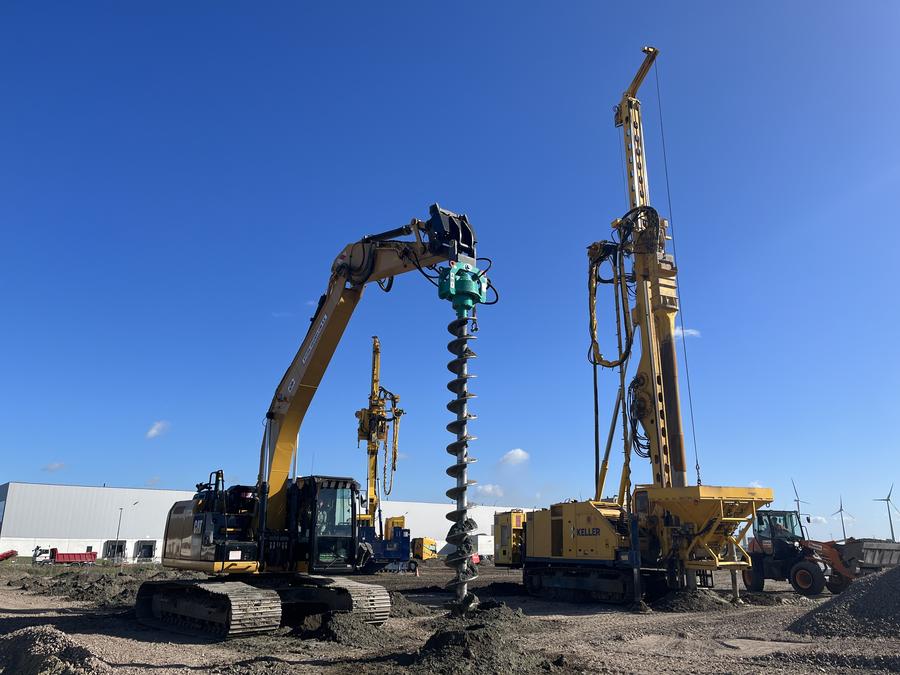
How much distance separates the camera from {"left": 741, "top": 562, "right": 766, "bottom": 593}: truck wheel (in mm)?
23625

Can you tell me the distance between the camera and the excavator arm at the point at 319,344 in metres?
14.3

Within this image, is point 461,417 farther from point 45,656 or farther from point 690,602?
point 690,602

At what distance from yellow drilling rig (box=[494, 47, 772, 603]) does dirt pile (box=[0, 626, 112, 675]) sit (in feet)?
44.8

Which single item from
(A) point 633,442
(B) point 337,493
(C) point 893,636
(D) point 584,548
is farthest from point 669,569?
(B) point 337,493

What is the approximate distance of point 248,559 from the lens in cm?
1324

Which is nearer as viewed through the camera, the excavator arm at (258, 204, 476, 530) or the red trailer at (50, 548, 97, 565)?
Result: the excavator arm at (258, 204, 476, 530)

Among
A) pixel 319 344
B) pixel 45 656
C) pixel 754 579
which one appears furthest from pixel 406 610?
pixel 754 579

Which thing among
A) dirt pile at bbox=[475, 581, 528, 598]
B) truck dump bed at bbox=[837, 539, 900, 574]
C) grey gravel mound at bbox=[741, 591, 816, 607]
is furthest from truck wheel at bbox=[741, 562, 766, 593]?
dirt pile at bbox=[475, 581, 528, 598]

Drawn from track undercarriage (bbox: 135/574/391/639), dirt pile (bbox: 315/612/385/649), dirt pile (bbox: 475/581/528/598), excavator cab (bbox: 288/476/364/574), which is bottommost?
dirt pile (bbox: 475/581/528/598)

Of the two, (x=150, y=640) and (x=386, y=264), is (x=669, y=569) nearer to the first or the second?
(x=386, y=264)

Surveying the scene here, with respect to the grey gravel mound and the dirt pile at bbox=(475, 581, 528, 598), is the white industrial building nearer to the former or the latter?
the dirt pile at bbox=(475, 581, 528, 598)

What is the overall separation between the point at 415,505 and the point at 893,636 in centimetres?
6329

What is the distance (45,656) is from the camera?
30.7ft

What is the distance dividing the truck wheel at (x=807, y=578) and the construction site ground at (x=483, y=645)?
172 inches
